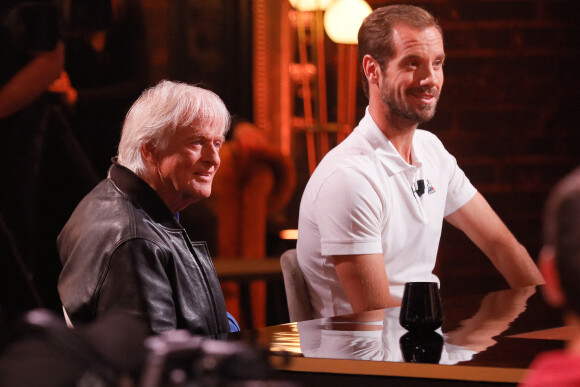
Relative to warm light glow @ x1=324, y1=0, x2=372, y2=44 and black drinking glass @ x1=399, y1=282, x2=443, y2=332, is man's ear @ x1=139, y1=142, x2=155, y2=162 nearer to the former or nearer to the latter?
black drinking glass @ x1=399, y1=282, x2=443, y2=332

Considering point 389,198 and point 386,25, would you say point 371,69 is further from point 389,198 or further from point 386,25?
point 389,198

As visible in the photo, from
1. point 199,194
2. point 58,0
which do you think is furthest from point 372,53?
point 58,0

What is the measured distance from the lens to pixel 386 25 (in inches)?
98.0

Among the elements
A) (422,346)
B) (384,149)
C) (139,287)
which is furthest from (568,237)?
(384,149)

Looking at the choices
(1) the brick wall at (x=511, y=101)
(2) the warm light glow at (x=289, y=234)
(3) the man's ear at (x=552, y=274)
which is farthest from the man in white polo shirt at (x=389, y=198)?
(3) the man's ear at (x=552, y=274)

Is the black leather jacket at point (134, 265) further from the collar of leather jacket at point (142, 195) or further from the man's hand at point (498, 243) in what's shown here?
the man's hand at point (498, 243)

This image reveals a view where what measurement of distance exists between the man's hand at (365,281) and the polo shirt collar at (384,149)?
0.92 feet

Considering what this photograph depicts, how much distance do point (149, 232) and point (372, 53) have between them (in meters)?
1.08

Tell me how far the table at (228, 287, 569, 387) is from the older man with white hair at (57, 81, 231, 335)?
24cm

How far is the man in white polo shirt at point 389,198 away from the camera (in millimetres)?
2143

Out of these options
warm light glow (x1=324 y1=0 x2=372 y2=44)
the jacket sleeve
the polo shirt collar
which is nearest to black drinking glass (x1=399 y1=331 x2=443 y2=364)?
the jacket sleeve

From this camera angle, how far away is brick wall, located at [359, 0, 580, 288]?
3352 mm

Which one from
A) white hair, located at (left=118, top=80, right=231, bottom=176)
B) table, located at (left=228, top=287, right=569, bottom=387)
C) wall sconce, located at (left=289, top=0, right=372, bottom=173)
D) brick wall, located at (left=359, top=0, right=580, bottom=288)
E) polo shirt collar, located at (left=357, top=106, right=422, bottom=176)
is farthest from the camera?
wall sconce, located at (left=289, top=0, right=372, bottom=173)

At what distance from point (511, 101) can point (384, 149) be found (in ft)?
3.99
